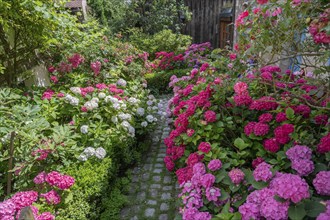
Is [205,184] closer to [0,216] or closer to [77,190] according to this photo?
[77,190]

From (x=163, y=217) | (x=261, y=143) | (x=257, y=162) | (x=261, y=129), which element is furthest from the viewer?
(x=163, y=217)

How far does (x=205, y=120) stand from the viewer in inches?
109

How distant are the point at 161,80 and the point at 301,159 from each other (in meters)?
5.52

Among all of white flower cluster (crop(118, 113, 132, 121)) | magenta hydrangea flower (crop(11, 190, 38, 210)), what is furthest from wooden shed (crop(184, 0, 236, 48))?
magenta hydrangea flower (crop(11, 190, 38, 210))

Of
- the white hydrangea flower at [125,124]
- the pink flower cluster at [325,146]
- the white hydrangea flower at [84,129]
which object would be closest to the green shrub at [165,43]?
the white hydrangea flower at [125,124]

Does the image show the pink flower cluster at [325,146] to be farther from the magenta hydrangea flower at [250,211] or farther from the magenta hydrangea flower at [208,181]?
the magenta hydrangea flower at [208,181]

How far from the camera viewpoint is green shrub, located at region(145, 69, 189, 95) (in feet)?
23.2

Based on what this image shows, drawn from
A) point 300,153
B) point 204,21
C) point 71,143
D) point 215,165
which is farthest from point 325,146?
point 204,21

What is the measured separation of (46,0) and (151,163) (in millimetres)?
2844

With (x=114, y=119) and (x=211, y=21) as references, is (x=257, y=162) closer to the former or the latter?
(x=114, y=119)

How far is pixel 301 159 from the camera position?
6.15 ft

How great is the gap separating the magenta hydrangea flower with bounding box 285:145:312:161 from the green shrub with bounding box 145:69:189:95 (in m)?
5.27

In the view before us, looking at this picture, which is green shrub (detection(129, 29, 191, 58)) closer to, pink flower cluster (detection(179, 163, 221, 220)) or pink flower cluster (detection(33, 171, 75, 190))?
pink flower cluster (detection(33, 171, 75, 190))

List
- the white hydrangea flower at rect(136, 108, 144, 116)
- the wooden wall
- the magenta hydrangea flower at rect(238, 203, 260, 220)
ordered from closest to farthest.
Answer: the magenta hydrangea flower at rect(238, 203, 260, 220) → the white hydrangea flower at rect(136, 108, 144, 116) → the wooden wall
